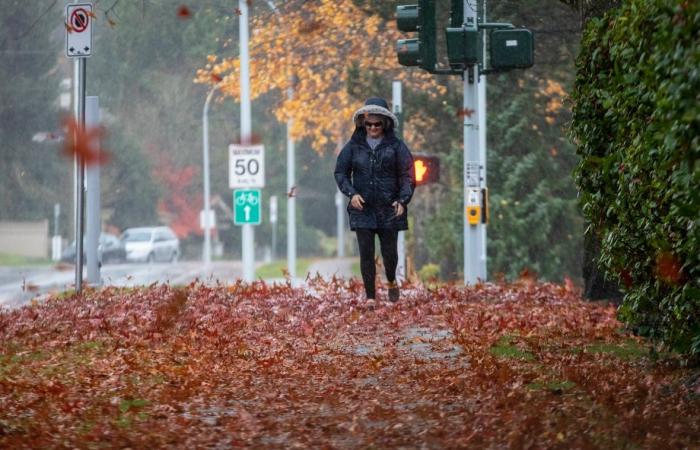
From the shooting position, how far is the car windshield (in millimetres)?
69812

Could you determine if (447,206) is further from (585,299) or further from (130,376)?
(130,376)

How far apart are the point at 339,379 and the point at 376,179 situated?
4927 millimetres

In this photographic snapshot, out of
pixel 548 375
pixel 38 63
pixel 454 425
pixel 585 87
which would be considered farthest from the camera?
pixel 38 63

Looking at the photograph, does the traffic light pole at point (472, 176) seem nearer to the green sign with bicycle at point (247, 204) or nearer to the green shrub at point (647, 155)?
the green shrub at point (647, 155)

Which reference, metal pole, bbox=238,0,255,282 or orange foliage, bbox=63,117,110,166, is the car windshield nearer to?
metal pole, bbox=238,0,255,282

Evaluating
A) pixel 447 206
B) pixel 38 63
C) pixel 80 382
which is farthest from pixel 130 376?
pixel 38 63

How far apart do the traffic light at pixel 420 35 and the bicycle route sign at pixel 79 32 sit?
10.6 feet

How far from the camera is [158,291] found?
15.3 metres

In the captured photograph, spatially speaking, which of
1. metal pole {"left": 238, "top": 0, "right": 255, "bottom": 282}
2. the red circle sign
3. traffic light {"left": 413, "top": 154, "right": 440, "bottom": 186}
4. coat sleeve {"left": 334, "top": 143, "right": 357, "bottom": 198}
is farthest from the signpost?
metal pole {"left": 238, "top": 0, "right": 255, "bottom": 282}

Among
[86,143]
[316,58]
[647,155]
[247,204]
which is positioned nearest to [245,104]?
[316,58]

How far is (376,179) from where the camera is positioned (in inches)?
505

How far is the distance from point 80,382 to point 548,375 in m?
2.54

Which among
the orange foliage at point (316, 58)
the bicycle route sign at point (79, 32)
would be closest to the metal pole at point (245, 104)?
the orange foliage at point (316, 58)

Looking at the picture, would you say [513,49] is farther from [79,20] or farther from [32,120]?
[32,120]
